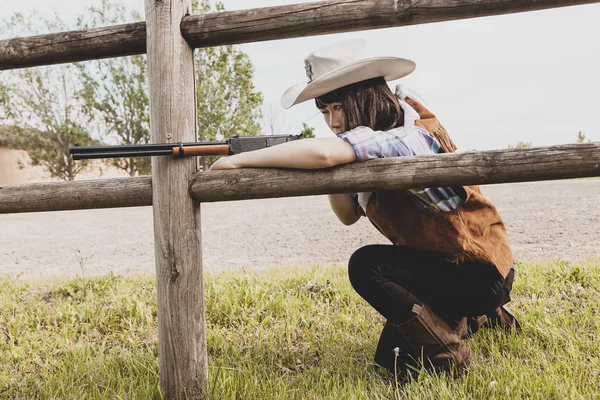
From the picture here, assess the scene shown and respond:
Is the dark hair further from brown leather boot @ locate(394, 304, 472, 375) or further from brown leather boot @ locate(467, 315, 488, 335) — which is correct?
brown leather boot @ locate(467, 315, 488, 335)

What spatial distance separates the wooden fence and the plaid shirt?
9cm

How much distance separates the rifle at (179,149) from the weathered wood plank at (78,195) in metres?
0.16

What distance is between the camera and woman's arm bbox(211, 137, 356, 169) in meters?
2.02

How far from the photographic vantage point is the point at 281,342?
2975 millimetres

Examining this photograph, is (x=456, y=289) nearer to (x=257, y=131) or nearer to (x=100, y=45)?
(x=100, y=45)

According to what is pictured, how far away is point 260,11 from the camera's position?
2166mm

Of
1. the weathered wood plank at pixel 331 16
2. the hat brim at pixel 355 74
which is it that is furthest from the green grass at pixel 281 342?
the weathered wood plank at pixel 331 16

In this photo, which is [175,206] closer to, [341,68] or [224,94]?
[341,68]

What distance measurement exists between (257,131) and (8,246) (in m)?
16.1

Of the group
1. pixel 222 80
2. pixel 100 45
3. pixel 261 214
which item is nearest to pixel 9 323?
pixel 100 45

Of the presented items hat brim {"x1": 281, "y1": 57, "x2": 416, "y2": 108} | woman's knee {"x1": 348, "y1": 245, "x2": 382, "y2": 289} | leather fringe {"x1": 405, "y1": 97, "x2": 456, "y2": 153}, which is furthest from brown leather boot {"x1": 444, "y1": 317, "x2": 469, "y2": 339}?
hat brim {"x1": 281, "y1": 57, "x2": 416, "y2": 108}

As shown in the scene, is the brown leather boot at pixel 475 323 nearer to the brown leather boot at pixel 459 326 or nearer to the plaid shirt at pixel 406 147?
the brown leather boot at pixel 459 326

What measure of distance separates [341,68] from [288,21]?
295mm

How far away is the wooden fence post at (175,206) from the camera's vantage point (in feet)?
7.25
